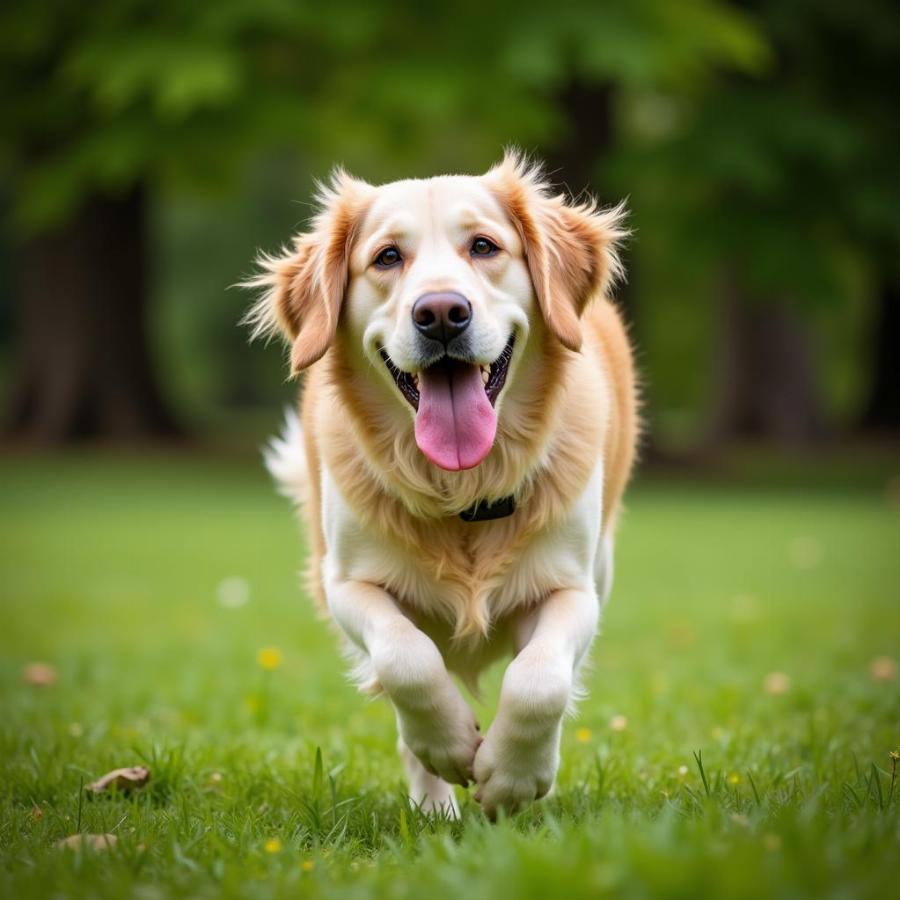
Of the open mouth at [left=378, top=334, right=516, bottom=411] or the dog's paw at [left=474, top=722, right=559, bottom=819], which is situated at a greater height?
the open mouth at [left=378, top=334, right=516, bottom=411]

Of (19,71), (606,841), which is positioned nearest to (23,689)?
(606,841)

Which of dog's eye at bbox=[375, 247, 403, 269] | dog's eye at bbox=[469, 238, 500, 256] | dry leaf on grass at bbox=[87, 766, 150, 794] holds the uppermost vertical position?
dog's eye at bbox=[469, 238, 500, 256]

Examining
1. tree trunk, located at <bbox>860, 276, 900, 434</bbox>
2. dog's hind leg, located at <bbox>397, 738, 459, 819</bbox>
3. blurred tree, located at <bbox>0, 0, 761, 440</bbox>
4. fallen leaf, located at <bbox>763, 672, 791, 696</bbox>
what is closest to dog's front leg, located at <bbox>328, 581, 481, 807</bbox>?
dog's hind leg, located at <bbox>397, 738, 459, 819</bbox>

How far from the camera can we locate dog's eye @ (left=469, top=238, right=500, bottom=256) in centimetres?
Result: 383

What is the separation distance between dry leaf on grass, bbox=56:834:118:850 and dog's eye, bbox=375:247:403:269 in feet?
5.80

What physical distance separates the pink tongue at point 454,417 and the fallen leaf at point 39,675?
126 inches

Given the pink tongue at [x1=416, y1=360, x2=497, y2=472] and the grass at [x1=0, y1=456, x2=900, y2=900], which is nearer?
the grass at [x1=0, y1=456, x2=900, y2=900]

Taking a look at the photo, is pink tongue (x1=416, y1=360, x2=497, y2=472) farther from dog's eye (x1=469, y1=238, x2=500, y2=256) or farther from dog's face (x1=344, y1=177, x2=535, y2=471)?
dog's eye (x1=469, y1=238, x2=500, y2=256)

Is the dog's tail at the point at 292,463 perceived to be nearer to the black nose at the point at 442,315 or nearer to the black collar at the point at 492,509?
the black collar at the point at 492,509

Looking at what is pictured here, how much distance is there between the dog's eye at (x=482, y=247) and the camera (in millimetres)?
3828

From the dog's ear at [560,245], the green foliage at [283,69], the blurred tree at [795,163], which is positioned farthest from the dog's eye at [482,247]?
the blurred tree at [795,163]

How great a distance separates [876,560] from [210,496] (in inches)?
338

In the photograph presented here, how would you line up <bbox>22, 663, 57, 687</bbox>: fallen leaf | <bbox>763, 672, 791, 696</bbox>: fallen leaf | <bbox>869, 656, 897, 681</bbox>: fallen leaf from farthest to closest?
<bbox>22, 663, 57, 687</bbox>: fallen leaf → <bbox>869, 656, 897, 681</bbox>: fallen leaf → <bbox>763, 672, 791, 696</bbox>: fallen leaf

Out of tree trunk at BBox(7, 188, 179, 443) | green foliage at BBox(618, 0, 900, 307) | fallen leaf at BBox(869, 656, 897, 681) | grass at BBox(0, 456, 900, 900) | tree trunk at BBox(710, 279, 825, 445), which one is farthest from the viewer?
tree trunk at BBox(710, 279, 825, 445)
